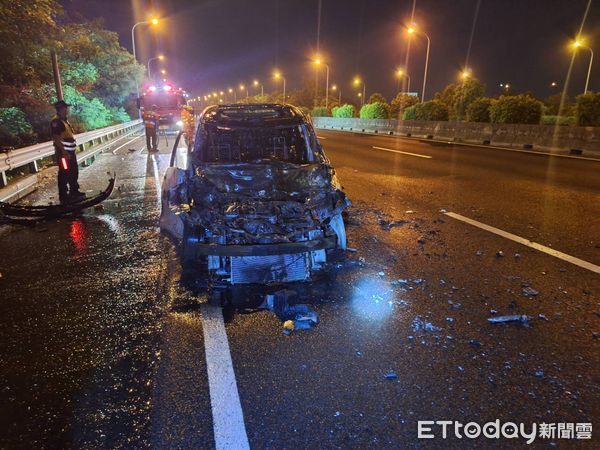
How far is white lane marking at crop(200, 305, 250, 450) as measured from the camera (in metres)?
2.39

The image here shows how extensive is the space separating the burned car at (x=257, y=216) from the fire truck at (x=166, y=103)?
18.9 meters

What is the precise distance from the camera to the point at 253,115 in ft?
18.9

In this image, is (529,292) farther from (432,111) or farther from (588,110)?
(432,111)

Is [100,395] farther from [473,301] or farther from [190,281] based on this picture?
[473,301]

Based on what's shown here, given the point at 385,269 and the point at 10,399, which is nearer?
the point at 10,399

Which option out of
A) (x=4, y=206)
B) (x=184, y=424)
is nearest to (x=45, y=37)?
(x=4, y=206)

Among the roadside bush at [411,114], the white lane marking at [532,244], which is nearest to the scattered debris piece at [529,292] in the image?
the white lane marking at [532,244]

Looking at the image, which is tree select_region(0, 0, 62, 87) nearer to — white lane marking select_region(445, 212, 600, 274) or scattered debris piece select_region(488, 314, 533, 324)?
white lane marking select_region(445, 212, 600, 274)

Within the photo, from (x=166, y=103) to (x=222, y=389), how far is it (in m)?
23.0

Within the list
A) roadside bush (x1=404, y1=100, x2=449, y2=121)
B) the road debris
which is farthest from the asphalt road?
roadside bush (x1=404, y1=100, x2=449, y2=121)

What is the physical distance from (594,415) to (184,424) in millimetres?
2522

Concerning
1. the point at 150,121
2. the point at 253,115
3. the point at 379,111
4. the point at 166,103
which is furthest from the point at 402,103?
the point at 253,115

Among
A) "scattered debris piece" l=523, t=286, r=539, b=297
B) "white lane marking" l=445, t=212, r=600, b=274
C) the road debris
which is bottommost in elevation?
the road debris

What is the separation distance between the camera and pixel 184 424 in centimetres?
249
